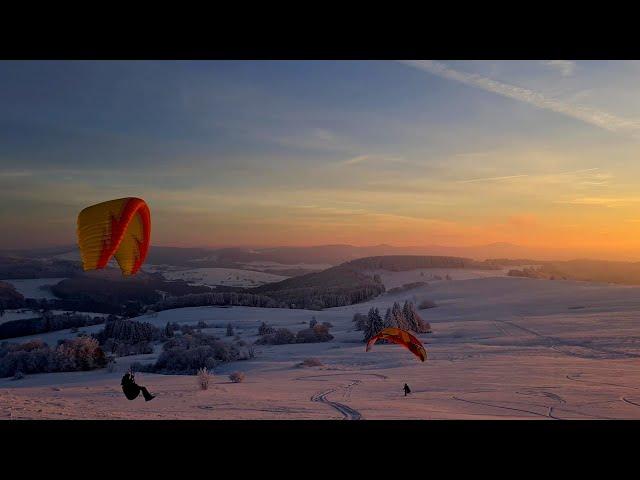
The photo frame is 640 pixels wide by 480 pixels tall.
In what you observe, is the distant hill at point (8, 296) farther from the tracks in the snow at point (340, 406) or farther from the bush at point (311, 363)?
the tracks in the snow at point (340, 406)

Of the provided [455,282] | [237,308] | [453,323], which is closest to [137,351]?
[237,308]

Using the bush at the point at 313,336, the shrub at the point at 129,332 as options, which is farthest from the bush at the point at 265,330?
the shrub at the point at 129,332

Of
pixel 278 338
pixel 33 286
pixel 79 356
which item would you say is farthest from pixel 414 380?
pixel 33 286

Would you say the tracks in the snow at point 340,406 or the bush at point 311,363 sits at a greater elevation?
the tracks in the snow at point 340,406

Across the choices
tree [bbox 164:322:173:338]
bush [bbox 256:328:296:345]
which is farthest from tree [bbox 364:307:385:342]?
tree [bbox 164:322:173:338]

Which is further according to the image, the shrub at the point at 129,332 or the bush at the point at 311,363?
the shrub at the point at 129,332

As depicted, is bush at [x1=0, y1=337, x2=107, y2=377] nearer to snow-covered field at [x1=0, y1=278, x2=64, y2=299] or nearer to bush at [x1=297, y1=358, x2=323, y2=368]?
snow-covered field at [x1=0, y1=278, x2=64, y2=299]
